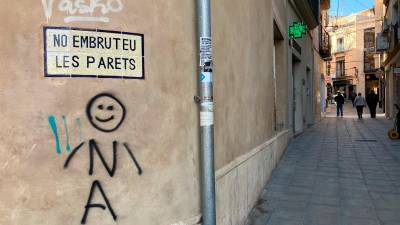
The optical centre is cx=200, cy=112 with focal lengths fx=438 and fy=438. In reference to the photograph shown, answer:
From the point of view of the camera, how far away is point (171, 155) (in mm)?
3514

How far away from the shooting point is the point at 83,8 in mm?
2932

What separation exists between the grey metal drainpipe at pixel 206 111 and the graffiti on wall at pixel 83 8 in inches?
31.7

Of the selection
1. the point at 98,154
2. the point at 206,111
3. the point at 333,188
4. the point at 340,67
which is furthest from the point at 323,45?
the point at 340,67

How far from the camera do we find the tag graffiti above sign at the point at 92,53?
111 inches

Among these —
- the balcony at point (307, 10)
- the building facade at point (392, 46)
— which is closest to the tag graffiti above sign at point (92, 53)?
the balcony at point (307, 10)

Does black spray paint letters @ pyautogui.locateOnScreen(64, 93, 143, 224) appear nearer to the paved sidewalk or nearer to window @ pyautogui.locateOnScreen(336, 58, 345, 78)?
the paved sidewalk

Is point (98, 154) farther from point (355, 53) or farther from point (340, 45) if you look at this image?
point (340, 45)

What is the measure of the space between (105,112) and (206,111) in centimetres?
96

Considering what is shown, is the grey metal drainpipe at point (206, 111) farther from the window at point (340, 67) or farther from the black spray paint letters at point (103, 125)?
the window at point (340, 67)

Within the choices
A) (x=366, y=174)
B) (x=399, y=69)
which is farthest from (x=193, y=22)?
(x=399, y=69)

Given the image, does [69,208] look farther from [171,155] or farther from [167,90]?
[167,90]

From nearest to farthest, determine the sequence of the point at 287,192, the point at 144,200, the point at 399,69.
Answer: the point at 144,200
the point at 287,192
the point at 399,69

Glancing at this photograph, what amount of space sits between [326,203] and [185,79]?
3.58 m

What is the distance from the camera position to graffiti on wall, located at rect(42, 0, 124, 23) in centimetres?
280
